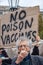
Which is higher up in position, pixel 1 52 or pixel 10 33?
pixel 10 33

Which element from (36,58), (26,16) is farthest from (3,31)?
(36,58)

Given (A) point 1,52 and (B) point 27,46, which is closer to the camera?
(B) point 27,46

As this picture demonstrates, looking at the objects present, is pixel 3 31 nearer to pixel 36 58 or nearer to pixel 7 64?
pixel 7 64

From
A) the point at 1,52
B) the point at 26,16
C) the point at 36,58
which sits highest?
the point at 26,16

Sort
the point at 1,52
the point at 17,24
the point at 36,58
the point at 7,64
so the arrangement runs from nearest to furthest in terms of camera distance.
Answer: the point at 36,58 → the point at 7,64 → the point at 17,24 → the point at 1,52

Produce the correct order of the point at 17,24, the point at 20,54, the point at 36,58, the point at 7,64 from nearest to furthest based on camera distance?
the point at 20,54, the point at 36,58, the point at 7,64, the point at 17,24

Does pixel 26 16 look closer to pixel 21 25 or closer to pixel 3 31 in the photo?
pixel 21 25

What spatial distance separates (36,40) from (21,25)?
12.4 inches

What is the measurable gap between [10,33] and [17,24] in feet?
0.58

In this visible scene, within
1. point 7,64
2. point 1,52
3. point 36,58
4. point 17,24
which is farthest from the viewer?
point 1,52

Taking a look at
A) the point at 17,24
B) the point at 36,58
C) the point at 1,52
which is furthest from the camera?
the point at 1,52

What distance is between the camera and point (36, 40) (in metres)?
4.45

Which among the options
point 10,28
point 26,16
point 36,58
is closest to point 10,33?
point 10,28

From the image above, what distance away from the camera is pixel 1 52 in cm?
509
